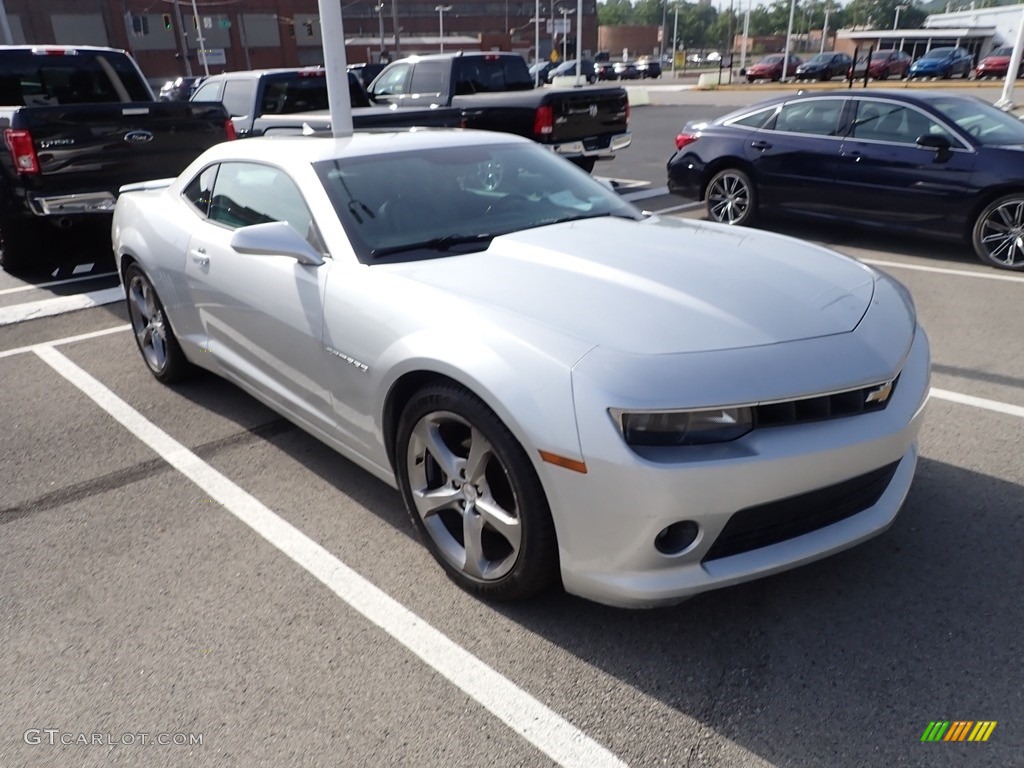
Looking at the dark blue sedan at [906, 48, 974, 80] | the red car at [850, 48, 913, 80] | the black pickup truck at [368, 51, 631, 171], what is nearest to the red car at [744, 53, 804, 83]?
the red car at [850, 48, 913, 80]

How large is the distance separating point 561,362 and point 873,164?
665 cm

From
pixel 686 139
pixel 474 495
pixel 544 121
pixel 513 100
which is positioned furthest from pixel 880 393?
pixel 513 100

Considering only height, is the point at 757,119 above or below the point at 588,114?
above

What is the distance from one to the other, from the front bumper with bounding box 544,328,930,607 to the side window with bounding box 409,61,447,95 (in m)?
10.4

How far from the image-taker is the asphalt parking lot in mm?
2365

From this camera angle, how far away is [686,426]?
2.42 m

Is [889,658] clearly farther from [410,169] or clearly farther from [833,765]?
[410,169]

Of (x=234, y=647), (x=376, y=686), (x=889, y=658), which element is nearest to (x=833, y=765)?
(x=889, y=658)

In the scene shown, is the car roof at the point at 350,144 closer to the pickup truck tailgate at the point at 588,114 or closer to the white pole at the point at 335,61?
the white pole at the point at 335,61

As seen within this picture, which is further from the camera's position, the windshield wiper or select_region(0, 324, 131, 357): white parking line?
select_region(0, 324, 131, 357): white parking line

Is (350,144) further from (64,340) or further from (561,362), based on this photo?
(64,340)

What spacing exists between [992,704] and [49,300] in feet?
23.9

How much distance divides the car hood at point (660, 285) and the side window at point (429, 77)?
8.97m

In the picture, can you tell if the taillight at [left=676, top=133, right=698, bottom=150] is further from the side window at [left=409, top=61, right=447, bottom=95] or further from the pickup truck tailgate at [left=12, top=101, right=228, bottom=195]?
the pickup truck tailgate at [left=12, top=101, right=228, bottom=195]
